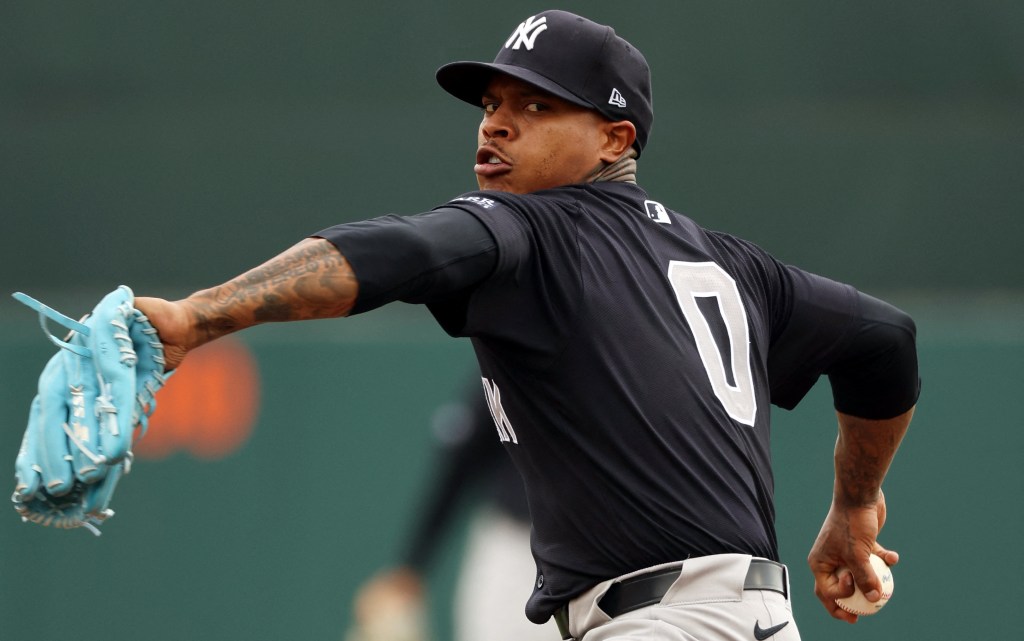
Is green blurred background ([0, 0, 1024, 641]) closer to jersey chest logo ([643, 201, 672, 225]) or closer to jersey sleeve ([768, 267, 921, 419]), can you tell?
jersey sleeve ([768, 267, 921, 419])

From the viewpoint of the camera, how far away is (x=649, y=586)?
3062mm

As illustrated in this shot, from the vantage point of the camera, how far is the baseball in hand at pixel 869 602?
12.9ft

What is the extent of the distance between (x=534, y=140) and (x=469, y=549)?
123 inches

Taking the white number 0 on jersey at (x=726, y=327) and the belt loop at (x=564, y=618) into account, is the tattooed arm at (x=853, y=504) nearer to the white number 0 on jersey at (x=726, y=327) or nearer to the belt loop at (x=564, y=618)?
the white number 0 on jersey at (x=726, y=327)

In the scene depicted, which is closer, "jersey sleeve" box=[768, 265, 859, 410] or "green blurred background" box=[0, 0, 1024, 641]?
"jersey sleeve" box=[768, 265, 859, 410]

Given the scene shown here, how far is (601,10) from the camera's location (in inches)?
306

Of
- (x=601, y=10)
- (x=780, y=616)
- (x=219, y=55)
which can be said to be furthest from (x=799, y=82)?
(x=780, y=616)

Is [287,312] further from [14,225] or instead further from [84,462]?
[14,225]

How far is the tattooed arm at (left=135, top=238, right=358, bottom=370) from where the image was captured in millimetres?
2605

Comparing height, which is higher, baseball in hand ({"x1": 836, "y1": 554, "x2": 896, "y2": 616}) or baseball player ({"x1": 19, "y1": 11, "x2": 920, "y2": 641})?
baseball player ({"x1": 19, "y1": 11, "x2": 920, "y2": 641})

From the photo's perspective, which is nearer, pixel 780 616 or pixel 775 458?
pixel 780 616

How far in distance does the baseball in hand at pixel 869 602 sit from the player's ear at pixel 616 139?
1.34 m

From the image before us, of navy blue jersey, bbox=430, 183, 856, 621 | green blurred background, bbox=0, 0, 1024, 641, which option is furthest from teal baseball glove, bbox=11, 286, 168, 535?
green blurred background, bbox=0, 0, 1024, 641

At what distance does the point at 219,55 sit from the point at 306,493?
247 centimetres
